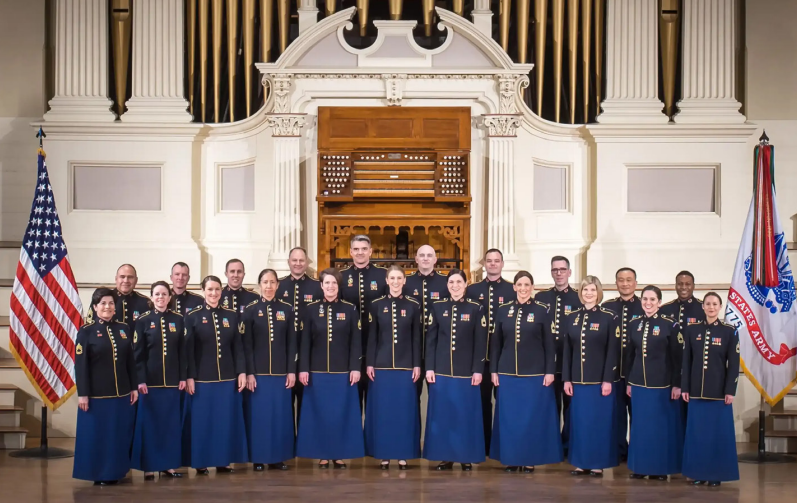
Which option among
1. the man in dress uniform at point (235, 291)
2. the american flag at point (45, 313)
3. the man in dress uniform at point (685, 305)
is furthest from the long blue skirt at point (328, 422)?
the man in dress uniform at point (685, 305)

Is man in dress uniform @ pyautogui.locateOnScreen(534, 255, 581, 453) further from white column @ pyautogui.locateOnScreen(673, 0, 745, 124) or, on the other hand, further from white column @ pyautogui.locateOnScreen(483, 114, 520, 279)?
white column @ pyautogui.locateOnScreen(673, 0, 745, 124)

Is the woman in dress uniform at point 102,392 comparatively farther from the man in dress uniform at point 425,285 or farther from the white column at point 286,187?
the white column at point 286,187

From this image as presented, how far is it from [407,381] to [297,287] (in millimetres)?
955

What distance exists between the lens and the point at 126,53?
344 inches

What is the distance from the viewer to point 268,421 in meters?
6.24

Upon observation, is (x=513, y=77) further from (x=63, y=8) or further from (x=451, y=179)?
(x=63, y=8)

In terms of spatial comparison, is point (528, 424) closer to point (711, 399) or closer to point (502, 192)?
point (711, 399)

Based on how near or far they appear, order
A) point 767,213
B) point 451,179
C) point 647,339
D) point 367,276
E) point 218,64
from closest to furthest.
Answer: point 647,339 < point 367,276 < point 767,213 < point 451,179 < point 218,64

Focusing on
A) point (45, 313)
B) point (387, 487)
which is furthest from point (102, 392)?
point (387, 487)

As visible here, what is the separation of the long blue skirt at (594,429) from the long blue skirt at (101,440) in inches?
106

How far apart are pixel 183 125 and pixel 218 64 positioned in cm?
60

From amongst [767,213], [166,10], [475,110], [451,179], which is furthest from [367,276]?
[166,10]

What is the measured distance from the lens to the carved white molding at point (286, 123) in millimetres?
8195

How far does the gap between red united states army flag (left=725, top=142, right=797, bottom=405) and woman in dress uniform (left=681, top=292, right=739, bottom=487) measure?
1.24m
